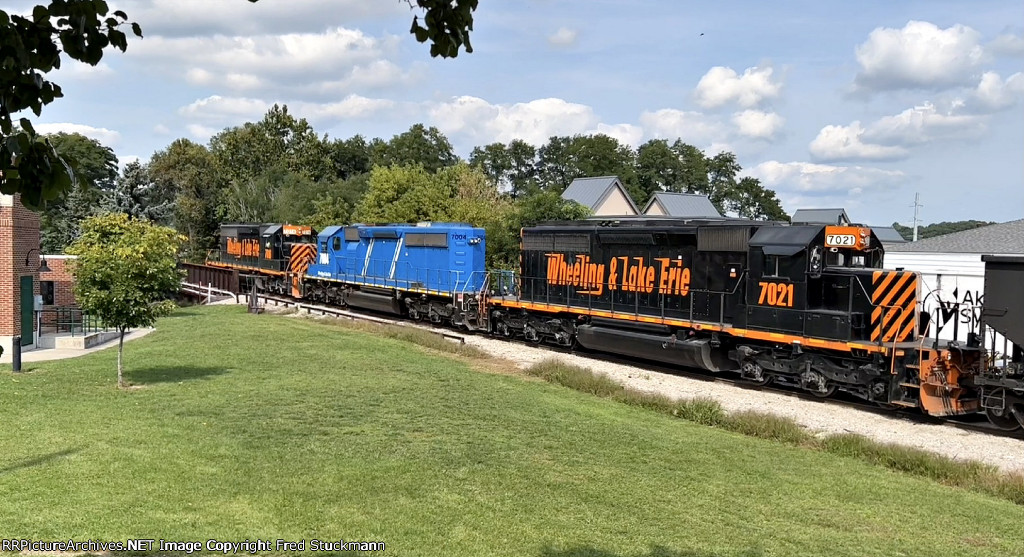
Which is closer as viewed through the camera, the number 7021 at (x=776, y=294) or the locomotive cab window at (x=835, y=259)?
the locomotive cab window at (x=835, y=259)

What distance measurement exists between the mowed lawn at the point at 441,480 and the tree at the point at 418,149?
84.1 m

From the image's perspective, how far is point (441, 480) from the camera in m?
8.70

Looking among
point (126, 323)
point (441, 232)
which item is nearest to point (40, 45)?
point (126, 323)

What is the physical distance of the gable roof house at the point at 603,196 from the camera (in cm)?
7081

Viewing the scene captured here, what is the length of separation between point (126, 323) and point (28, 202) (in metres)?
14.1

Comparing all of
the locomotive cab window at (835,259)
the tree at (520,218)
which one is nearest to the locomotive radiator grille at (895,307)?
the locomotive cab window at (835,259)

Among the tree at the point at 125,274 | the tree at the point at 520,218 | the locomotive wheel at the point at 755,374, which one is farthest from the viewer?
the tree at the point at 520,218

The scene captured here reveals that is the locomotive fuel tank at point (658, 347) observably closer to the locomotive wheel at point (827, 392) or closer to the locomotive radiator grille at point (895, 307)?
the locomotive wheel at point (827, 392)

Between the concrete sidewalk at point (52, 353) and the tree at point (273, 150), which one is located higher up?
the tree at point (273, 150)

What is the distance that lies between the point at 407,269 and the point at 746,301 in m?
16.4

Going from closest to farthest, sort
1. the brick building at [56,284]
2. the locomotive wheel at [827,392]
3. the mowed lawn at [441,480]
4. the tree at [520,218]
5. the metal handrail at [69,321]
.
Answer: the mowed lawn at [441,480]
the locomotive wheel at [827,392]
the metal handrail at [69,321]
the brick building at [56,284]
the tree at [520,218]

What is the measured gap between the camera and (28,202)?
3.33 meters

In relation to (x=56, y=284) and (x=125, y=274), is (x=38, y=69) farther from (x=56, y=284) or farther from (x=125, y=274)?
(x=56, y=284)

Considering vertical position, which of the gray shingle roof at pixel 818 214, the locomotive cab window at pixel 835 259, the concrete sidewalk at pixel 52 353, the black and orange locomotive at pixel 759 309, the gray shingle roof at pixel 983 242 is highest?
the gray shingle roof at pixel 818 214
